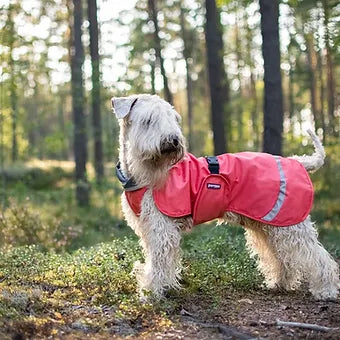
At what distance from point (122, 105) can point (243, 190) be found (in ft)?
4.75

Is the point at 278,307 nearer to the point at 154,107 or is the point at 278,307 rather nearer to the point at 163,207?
the point at 163,207

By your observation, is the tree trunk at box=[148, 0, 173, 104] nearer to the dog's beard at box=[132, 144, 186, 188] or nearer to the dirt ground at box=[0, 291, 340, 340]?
the dog's beard at box=[132, 144, 186, 188]

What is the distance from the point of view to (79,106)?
1383 centimetres

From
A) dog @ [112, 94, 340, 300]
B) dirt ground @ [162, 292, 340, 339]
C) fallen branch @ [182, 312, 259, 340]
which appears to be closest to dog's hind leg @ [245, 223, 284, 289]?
dog @ [112, 94, 340, 300]

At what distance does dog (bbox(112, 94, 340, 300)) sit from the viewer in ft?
16.0

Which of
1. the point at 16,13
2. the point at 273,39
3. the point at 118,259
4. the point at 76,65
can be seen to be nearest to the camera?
the point at 118,259

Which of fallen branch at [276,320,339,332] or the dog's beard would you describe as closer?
fallen branch at [276,320,339,332]

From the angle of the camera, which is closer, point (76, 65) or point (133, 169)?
point (133, 169)

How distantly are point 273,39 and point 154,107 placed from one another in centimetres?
395

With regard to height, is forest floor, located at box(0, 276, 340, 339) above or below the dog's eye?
below

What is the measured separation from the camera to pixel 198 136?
3706 centimetres

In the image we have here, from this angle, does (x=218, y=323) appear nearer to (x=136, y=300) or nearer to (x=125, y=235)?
(x=136, y=300)

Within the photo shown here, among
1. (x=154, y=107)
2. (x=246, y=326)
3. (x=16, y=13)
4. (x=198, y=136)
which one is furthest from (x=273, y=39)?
(x=198, y=136)

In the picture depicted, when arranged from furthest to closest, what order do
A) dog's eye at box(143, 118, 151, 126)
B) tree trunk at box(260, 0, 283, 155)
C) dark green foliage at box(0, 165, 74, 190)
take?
dark green foliage at box(0, 165, 74, 190) < tree trunk at box(260, 0, 283, 155) < dog's eye at box(143, 118, 151, 126)
